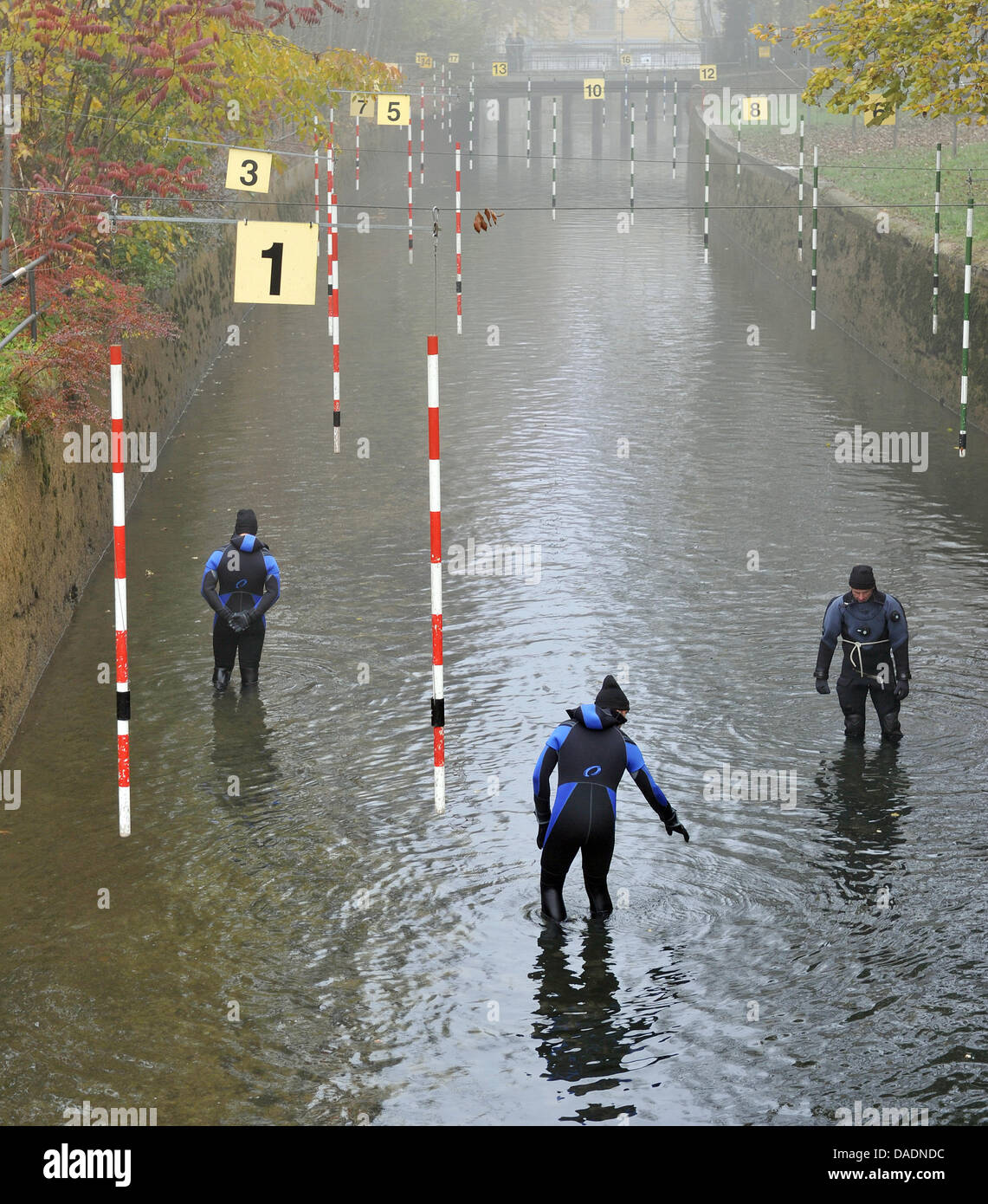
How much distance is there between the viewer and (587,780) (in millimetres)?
10039

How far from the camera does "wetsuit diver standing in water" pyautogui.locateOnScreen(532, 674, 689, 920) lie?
395 inches

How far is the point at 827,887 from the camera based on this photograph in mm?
10977

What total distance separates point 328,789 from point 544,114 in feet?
343

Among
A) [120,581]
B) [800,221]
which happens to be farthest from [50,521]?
[800,221]

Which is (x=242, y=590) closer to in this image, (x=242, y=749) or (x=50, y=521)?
(x=242, y=749)

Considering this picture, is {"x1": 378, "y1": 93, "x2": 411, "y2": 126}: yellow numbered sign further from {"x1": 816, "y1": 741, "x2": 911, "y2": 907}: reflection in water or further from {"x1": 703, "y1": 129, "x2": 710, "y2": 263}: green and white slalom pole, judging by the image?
{"x1": 816, "y1": 741, "x2": 911, "y2": 907}: reflection in water

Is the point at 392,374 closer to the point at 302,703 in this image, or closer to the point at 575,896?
the point at 302,703

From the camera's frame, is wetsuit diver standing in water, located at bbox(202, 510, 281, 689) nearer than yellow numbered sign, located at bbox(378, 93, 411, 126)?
Yes

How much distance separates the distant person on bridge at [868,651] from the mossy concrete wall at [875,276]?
39.6 ft

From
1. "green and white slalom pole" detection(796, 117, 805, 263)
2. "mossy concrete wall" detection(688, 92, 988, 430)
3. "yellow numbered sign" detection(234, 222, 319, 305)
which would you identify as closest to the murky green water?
"mossy concrete wall" detection(688, 92, 988, 430)

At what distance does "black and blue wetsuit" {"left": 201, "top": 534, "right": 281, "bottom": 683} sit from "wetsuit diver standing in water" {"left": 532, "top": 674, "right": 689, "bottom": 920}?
4697 millimetres

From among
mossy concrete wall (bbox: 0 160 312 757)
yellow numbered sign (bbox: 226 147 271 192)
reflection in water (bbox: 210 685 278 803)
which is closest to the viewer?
reflection in water (bbox: 210 685 278 803)
